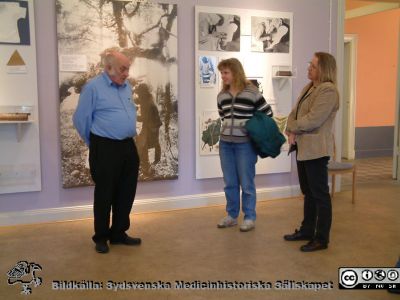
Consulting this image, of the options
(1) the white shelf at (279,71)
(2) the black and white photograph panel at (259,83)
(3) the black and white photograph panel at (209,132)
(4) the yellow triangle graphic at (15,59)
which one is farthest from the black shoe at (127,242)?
(1) the white shelf at (279,71)

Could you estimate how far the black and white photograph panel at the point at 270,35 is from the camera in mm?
4773

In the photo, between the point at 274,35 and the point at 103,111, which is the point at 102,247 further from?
the point at 274,35

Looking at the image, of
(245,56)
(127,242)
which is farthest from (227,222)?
(245,56)

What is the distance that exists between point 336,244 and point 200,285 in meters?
1.26

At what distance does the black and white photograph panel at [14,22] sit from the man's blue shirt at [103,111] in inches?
41.8

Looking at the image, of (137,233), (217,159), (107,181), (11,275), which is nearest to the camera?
(11,275)

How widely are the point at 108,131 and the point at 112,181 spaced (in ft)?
1.22

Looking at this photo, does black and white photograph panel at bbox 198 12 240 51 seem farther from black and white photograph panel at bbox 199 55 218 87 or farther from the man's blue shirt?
the man's blue shirt

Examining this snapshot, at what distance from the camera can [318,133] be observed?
3.19 metres

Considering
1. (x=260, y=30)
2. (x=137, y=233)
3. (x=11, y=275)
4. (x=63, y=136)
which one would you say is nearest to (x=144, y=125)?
(x=63, y=136)

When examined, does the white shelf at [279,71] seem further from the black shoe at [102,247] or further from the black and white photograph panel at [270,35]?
the black shoe at [102,247]

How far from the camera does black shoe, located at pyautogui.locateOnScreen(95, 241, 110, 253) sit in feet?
10.9

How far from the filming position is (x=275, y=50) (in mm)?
4879

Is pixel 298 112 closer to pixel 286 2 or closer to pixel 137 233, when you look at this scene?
pixel 137 233
